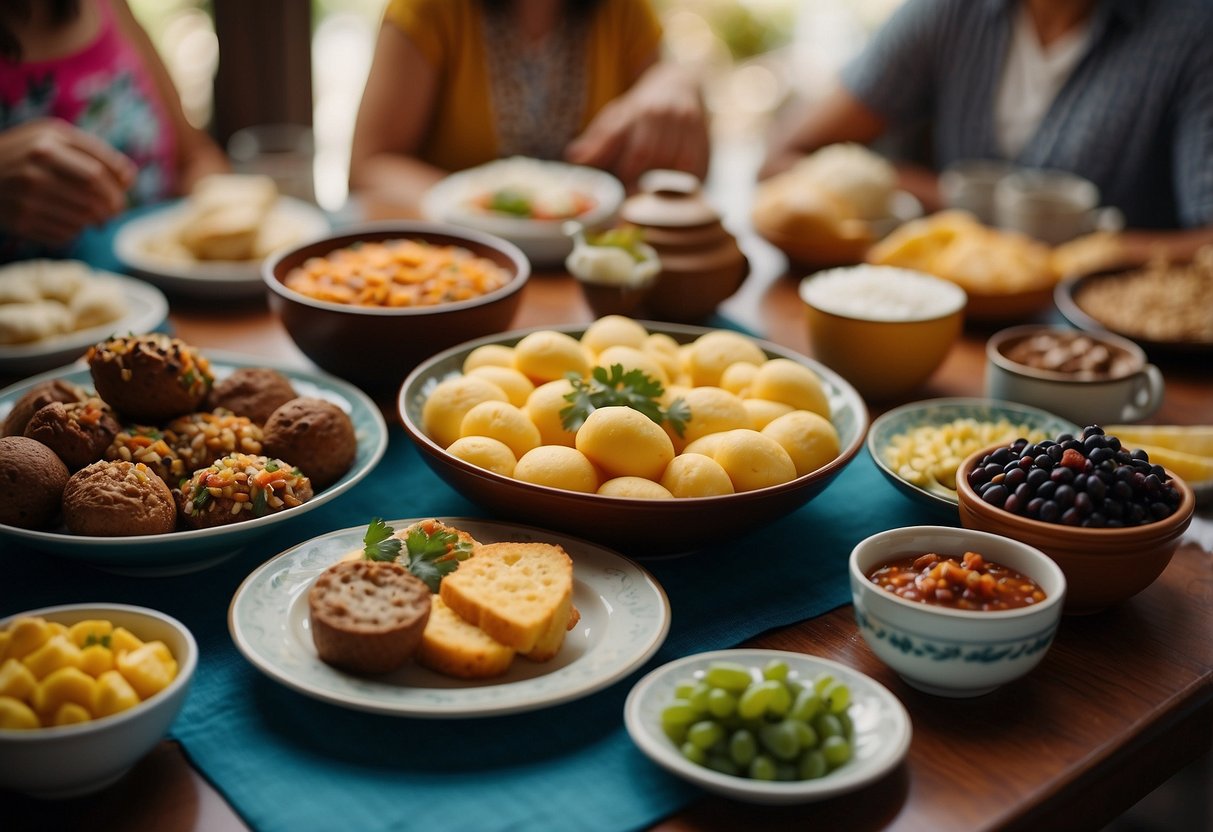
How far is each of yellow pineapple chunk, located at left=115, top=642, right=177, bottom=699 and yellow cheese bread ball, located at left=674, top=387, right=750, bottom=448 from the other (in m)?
0.71

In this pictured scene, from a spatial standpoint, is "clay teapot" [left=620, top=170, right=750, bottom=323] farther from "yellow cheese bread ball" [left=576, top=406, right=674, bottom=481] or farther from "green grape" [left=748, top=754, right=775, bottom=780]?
"green grape" [left=748, top=754, right=775, bottom=780]

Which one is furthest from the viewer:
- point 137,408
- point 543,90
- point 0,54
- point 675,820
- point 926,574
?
point 543,90

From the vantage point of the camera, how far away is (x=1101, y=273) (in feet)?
7.63

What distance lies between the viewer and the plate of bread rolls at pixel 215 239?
2.18 m

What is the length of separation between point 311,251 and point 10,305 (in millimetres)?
543

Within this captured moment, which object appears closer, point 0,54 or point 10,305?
point 10,305

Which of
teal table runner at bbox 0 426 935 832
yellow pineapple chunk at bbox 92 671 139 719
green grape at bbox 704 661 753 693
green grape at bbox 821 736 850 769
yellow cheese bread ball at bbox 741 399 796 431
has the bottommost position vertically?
teal table runner at bbox 0 426 935 832

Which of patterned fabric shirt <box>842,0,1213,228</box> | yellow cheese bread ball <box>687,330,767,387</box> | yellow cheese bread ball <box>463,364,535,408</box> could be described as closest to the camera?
yellow cheese bread ball <box>463,364,535,408</box>

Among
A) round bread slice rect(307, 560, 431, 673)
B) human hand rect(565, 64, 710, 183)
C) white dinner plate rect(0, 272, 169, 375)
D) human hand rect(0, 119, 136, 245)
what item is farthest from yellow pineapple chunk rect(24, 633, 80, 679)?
human hand rect(565, 64, 710, 183)

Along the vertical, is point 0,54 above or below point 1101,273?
above

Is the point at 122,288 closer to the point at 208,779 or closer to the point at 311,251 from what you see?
the point at 311,251

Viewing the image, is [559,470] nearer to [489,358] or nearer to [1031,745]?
[489,358]

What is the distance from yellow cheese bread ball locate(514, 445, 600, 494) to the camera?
4.25ft

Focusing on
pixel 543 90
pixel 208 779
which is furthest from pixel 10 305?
pixel 543 90
